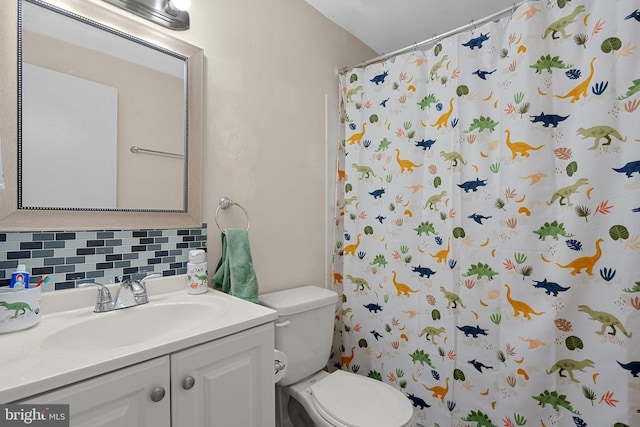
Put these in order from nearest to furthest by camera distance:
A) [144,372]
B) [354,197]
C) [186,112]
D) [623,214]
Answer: [144,372], [623,214], [186,112], [354,197]

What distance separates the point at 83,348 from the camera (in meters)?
0.92

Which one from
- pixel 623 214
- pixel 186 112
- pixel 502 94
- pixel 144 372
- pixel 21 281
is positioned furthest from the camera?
pixel 502 94

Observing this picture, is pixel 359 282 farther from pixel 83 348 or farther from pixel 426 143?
pixel 83 348

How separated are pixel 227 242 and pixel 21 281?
25.0 inches

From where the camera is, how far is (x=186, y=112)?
1286mm

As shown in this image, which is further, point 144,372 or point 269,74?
point 269,74

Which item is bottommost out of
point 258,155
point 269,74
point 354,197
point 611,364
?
point 611,364

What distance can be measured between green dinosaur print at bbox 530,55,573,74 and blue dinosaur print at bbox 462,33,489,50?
269 mm

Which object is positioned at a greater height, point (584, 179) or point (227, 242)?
point (584, 179)

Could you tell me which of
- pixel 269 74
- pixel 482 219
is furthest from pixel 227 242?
pixel 482 219

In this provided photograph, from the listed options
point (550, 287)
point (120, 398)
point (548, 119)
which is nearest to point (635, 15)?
point (548, 119)

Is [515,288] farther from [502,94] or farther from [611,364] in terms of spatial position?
[502,94]

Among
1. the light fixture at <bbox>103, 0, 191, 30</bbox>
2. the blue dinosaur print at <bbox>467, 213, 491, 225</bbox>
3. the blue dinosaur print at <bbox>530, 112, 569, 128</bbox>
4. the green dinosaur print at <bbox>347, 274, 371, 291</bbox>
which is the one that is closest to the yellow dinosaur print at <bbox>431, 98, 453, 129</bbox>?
the blue dinosaur print at <bbox>530, 112, 569, 128</bbox>

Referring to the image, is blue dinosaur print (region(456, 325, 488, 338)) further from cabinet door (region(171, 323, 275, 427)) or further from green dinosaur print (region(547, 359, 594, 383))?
cabinet door (region(171, 323, 275, 427))
